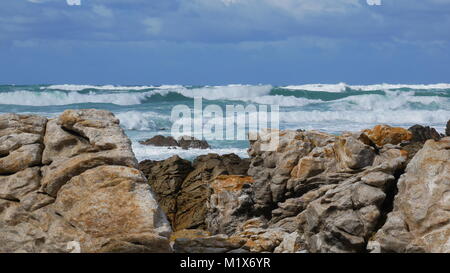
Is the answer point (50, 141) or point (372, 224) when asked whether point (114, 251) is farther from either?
point (372, 224)

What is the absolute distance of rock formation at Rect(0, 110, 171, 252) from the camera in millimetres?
7410

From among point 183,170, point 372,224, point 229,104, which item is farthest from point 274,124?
point 372,224

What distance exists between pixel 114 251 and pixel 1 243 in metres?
1.40

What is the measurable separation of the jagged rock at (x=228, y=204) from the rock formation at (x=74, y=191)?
485 centimetres

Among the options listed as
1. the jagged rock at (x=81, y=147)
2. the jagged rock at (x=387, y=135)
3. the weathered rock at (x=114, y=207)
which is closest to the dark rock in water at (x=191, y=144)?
the jagged rock at (x=387, y=135)

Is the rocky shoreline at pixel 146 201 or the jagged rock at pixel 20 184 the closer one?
the rocky shoreline at pixel 146 201

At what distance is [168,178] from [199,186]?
3.28ft

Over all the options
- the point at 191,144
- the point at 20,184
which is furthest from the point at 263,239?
the point at 191,144

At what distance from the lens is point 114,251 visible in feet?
23.8

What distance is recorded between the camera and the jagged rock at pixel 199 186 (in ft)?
49.2

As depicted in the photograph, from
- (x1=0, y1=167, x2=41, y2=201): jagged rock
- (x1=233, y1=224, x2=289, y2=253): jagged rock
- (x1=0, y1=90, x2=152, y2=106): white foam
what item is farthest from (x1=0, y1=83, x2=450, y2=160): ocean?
(x1=0, y1=167, x2=41, y2=201): jagged rock

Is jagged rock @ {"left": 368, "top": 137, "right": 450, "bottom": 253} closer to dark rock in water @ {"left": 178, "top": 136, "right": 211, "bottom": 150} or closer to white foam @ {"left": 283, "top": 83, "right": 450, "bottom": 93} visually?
dark rock in water @ {"left": 178, "top": 136, "right": 211, "bottom": 150}

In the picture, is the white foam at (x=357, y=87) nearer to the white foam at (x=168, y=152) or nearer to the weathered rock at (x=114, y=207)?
the white foam at (x=168, y=152)
